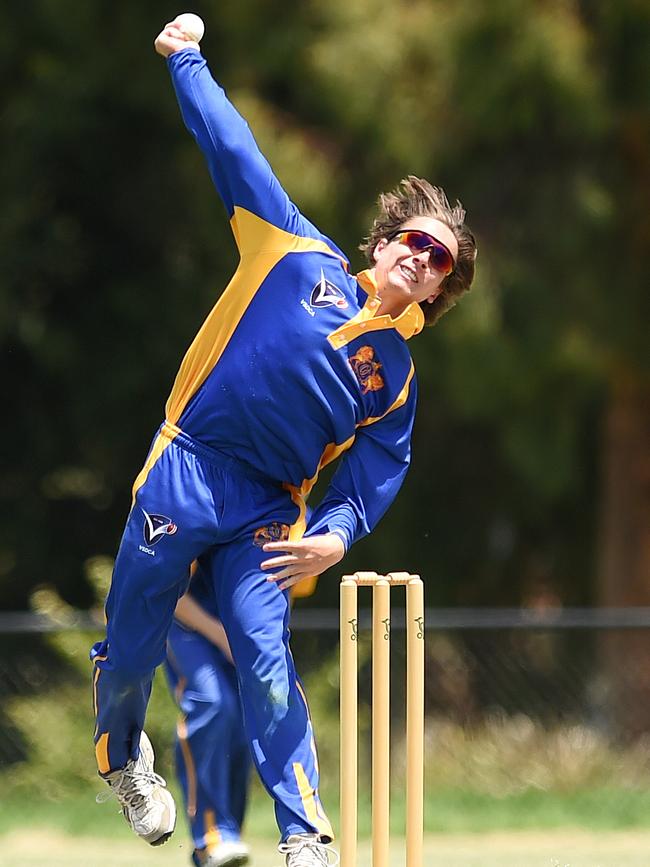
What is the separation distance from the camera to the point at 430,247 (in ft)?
11.9

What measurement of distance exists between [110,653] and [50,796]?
341 centimetres

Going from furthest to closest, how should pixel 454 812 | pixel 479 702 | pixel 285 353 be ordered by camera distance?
pixel 479 702 → pixel 454 812 → pixel 285 353

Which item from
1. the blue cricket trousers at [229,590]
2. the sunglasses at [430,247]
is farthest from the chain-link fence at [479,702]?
the sunglasses at [430,247]

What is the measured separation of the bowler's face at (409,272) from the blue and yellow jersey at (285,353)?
31 millimetres

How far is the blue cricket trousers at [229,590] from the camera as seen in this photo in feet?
11.6

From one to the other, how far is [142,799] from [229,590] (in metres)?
0.62

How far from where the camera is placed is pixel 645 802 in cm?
684

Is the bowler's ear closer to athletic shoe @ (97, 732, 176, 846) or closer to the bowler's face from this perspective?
the bowler's face

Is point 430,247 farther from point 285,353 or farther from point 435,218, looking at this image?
point 285,353

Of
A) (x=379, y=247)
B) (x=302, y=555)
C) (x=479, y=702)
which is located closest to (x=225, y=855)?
(x=302, y=555)

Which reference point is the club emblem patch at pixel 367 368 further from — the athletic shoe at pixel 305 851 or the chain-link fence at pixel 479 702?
the chain-link fence at pixel 479 702

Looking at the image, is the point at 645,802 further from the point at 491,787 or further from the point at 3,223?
the point at 3,223

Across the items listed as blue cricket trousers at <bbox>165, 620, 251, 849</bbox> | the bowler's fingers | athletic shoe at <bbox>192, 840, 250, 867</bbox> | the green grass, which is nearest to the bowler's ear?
the bowler's fingers

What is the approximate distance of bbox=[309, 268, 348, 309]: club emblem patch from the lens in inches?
142
